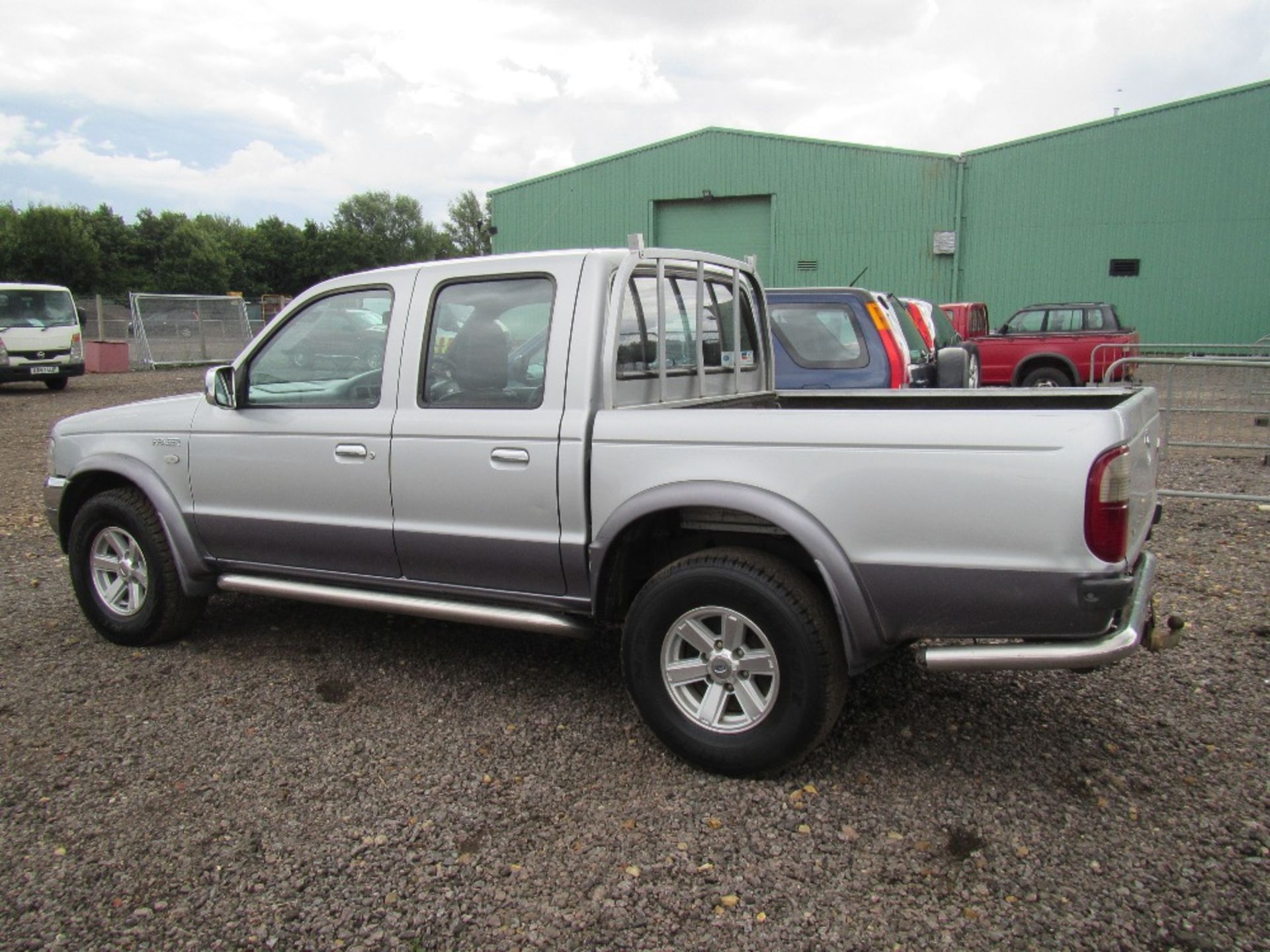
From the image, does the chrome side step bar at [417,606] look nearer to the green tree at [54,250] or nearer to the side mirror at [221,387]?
the side mirror at [221,387]

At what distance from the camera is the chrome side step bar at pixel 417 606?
12.0ft

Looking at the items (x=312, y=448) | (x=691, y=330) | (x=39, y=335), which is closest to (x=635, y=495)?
(x=691, y=330)

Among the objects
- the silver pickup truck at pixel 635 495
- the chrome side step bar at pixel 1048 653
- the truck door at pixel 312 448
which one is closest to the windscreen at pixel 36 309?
the silver pickup truck at pixel 635 495

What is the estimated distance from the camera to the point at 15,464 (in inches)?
410

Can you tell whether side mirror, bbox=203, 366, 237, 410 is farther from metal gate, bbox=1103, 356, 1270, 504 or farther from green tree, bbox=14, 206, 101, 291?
green tree, bbox=14, 206, 101, 291

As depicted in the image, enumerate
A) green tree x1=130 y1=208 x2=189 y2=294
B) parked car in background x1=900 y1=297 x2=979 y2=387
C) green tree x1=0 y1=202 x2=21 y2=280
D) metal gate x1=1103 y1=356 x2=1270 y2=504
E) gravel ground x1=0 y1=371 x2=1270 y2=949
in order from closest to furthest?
gravel ground x1=0 y1=371 x2=1270 y2=949 → metal gate x1=1103 y1=356 x2=1270 y2=504 → parked car in background x1=900 y1=297 x2=979 y2=387 → green tree x1=0 y1=202 x2=21 y2=280 → green tree x1=130 y1=208 x2=189 y2=294

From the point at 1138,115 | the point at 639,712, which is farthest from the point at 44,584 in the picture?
the point at 1138,115

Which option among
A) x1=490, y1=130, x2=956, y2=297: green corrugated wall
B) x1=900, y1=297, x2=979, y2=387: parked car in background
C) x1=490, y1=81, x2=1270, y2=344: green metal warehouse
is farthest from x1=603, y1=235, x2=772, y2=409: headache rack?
x1=490, y1=130, x2=956, y2=297: green corrugated wall

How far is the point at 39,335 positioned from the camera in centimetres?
1814

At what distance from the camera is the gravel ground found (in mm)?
2609

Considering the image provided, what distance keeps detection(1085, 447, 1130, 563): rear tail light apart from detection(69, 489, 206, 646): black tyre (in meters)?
3.91

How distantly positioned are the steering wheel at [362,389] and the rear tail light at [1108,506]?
2693 mm

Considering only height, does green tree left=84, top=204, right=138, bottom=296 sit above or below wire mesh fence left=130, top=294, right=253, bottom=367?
above

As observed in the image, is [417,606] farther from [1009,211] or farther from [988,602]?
[1009,211]
